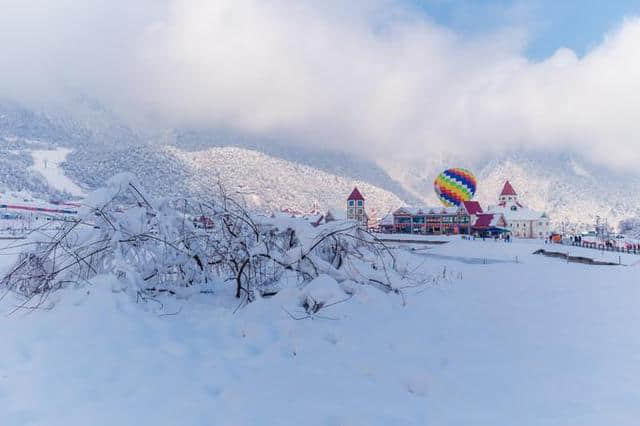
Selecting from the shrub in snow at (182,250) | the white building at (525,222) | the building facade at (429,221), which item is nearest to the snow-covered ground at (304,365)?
the shrub in snow at (182,250)

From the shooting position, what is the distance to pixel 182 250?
6.04m

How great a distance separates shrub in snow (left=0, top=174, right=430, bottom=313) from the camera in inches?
220

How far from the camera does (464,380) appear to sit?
3.59 m

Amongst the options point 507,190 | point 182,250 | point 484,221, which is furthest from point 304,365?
point 507,190

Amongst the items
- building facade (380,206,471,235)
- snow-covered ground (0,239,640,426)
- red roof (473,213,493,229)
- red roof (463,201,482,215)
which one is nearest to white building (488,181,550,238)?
red roof (473,213,493,229)

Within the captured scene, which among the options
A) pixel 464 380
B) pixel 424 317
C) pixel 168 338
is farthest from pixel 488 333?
pixel 168 338

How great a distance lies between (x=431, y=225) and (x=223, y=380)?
5539cm

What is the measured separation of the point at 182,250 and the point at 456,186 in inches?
2218

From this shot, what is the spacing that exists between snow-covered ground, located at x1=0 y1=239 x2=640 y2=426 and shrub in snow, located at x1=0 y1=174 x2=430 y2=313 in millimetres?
379

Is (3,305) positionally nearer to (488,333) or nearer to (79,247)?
(79,247)

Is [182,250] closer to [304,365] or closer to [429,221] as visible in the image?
[304,365]

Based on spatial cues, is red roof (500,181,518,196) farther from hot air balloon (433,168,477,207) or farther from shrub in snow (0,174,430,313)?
shrub in snow (0,174,430,313)

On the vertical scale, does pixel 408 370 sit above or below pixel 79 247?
below

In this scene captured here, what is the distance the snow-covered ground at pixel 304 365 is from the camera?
296 centimetres
